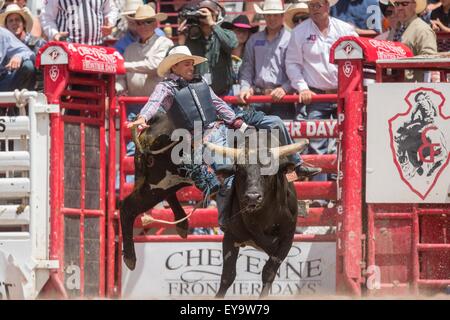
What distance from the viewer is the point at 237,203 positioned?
10875mm

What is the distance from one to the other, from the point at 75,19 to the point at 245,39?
5.62ft

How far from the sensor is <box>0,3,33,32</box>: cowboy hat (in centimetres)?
1277

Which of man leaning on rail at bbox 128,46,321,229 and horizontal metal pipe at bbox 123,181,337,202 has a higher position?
man leaning on rail at bbox 128,46,321,229

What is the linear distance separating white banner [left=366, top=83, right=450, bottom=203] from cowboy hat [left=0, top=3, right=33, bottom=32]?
12.0ft

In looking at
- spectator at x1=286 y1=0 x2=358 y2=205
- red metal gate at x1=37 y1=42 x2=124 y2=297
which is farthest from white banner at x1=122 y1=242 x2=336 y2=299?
spectator at x1=286 y1=0 x2=358 y2=205

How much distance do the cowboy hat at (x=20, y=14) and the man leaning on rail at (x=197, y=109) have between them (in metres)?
2.10

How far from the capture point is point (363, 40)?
11.3 meters

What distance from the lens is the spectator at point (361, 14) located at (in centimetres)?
1278

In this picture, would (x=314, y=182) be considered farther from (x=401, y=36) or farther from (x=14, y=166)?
(x=14, y=166)

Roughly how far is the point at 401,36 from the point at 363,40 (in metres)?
0.88

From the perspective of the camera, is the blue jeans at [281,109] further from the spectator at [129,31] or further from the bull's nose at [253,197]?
the bull's nose at [253,197]

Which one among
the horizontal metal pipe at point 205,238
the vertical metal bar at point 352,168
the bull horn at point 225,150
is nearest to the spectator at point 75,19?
the horizontal metal pipe at point 205,238

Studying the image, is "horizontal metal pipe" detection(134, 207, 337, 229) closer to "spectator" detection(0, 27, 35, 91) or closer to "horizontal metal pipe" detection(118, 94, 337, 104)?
"horizontal metal pipe" detection(118, 94, 337, 104)

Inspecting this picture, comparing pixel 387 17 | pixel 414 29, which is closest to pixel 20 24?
pixel 387 17
